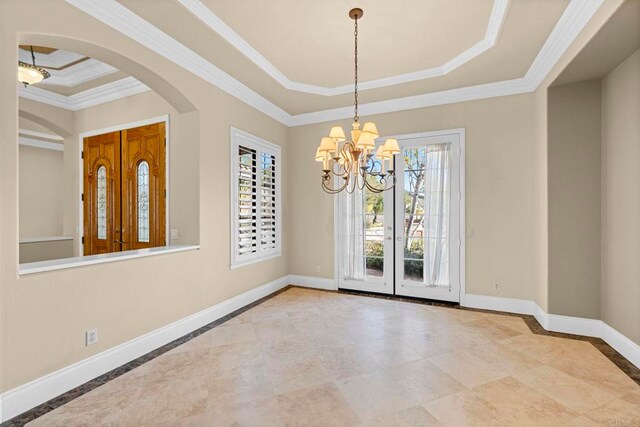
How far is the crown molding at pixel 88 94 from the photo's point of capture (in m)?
3.93

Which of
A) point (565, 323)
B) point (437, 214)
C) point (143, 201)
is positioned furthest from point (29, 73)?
point (565, 323)

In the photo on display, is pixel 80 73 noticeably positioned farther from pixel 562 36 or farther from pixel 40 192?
pixel 562 36

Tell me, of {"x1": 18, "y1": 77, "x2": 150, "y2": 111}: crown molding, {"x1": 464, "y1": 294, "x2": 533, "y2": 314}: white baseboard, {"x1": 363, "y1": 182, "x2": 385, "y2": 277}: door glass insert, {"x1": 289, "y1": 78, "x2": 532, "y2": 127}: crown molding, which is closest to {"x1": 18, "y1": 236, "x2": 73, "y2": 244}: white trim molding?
{"x1": 18, "y1": 77, "x2": 150, "y2": 111}: crown molding

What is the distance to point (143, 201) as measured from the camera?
4.07 m

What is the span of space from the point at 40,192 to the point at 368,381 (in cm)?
770

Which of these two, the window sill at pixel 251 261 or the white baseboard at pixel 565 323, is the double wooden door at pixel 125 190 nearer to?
the window sill at pixel 251 261

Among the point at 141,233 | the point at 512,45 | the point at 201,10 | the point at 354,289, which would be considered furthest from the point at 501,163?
the point at 141,233

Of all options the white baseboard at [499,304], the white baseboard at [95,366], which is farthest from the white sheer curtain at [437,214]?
the white baseboard at [95,366]

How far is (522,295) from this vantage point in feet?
13.1

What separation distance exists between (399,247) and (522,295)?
1705 millimetres

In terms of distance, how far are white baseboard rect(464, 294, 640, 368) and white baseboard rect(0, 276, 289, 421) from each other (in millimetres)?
3559

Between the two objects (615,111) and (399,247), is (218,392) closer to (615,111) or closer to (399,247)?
(399,247)

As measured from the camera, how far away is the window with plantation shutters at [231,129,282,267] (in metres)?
4.12

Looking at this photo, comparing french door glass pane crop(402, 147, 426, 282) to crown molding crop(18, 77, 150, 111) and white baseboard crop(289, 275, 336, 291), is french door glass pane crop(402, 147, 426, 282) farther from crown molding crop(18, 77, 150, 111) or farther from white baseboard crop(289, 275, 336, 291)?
crown molding crop(18, 77, 150, 111)
